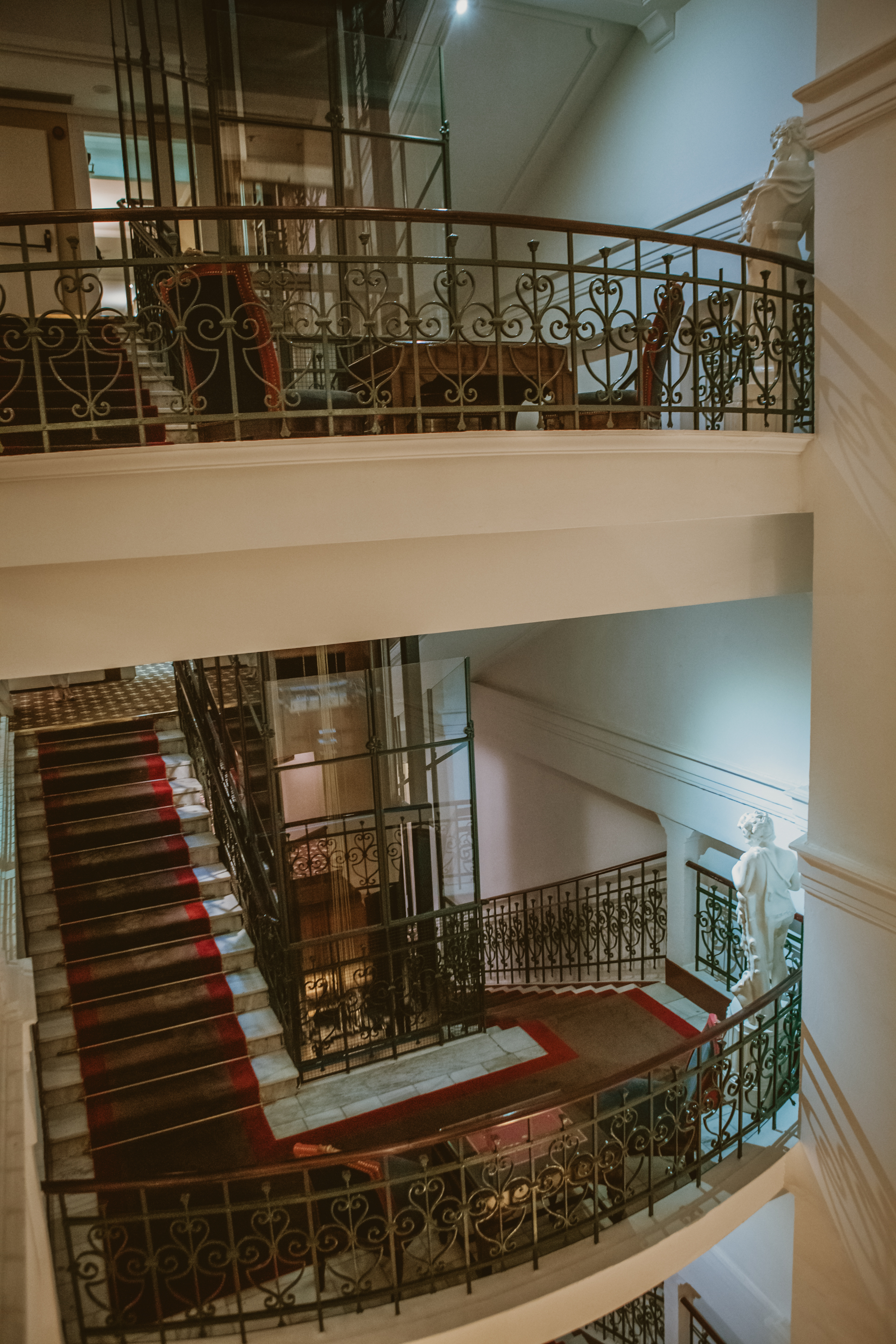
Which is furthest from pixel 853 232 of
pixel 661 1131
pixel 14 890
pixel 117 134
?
pixel 117 134

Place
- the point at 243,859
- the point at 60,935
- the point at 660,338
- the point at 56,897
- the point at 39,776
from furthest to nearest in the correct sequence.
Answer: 1. the point at 39,776
2. the point at 243,859
3. the point at 56,897
4. the point at 60,935
5. the point at 660,338

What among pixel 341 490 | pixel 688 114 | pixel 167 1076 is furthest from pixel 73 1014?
pixel 688 114

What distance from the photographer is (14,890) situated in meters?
5.22

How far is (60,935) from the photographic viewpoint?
20.3 feet

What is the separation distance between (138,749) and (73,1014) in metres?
2.43

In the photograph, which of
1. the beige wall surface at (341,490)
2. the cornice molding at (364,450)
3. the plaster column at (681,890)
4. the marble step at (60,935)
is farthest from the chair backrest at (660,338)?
the marble step at (60,935)

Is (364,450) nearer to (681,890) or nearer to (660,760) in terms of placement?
(660,760)

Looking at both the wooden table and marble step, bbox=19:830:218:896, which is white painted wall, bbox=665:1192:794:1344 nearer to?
marble step, bbox=19:830:218:896

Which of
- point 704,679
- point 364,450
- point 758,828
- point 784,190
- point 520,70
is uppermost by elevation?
point 520,70

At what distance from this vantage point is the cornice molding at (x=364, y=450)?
10.7ft

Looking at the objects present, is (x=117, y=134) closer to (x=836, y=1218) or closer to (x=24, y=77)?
(x=24, y=77)

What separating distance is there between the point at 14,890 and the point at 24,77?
7.61 meters

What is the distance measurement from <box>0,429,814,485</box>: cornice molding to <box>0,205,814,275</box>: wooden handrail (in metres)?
0.71

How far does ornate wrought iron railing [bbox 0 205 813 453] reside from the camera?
11.2 ft
